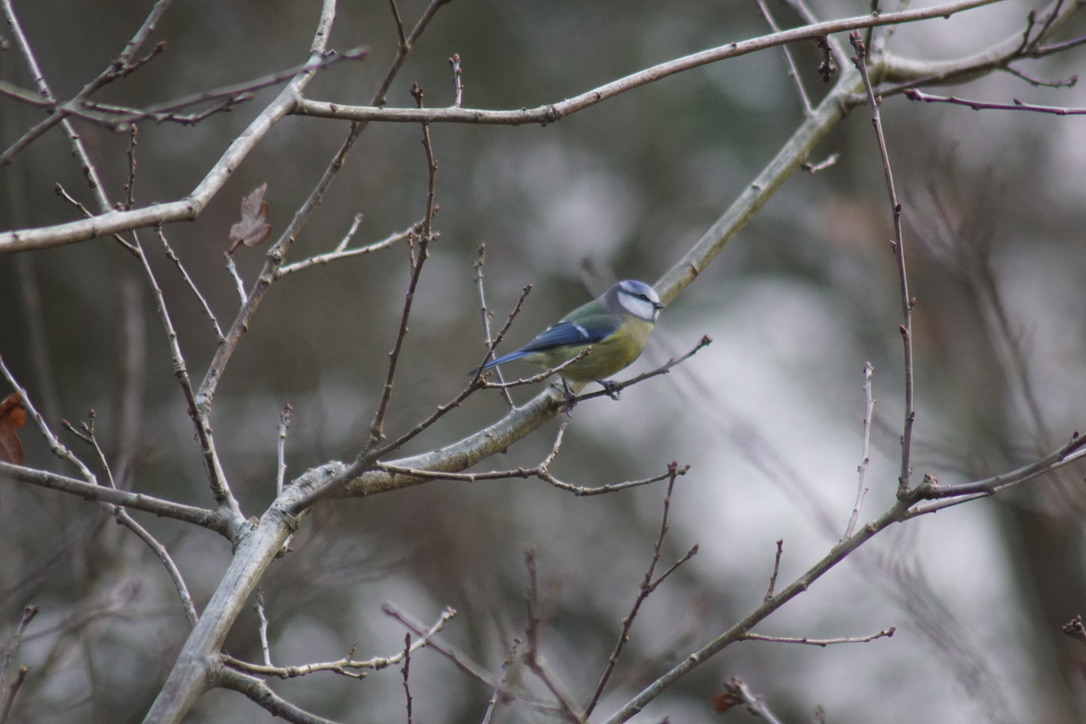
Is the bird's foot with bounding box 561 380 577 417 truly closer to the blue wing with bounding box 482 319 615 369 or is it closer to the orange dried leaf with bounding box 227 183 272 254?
the orange dried leaf with bounding box 227 183 272 254

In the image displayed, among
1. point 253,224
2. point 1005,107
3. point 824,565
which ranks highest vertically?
point 1005,107

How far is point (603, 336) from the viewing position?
15.8ft

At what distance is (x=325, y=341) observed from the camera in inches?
339

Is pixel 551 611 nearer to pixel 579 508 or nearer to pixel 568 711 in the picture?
pixel 568 711

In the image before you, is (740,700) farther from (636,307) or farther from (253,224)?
(636,307)

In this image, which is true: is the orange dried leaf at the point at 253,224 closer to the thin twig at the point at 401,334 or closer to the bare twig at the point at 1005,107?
the thin twig at the point at 401,334

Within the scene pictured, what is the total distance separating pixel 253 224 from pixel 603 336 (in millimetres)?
2529

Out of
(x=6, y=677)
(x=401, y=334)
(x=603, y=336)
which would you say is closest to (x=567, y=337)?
(x=603, y=336)

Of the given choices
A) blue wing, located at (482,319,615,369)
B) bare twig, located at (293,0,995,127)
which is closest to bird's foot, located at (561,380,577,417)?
bare twig, located at (293,0,995,127)

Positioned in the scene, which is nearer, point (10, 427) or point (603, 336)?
point (10, 427)

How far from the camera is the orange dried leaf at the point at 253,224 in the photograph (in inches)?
99.0

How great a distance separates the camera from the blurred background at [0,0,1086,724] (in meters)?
6.70

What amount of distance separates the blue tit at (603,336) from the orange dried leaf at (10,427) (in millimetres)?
2677

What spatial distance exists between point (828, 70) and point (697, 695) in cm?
831
